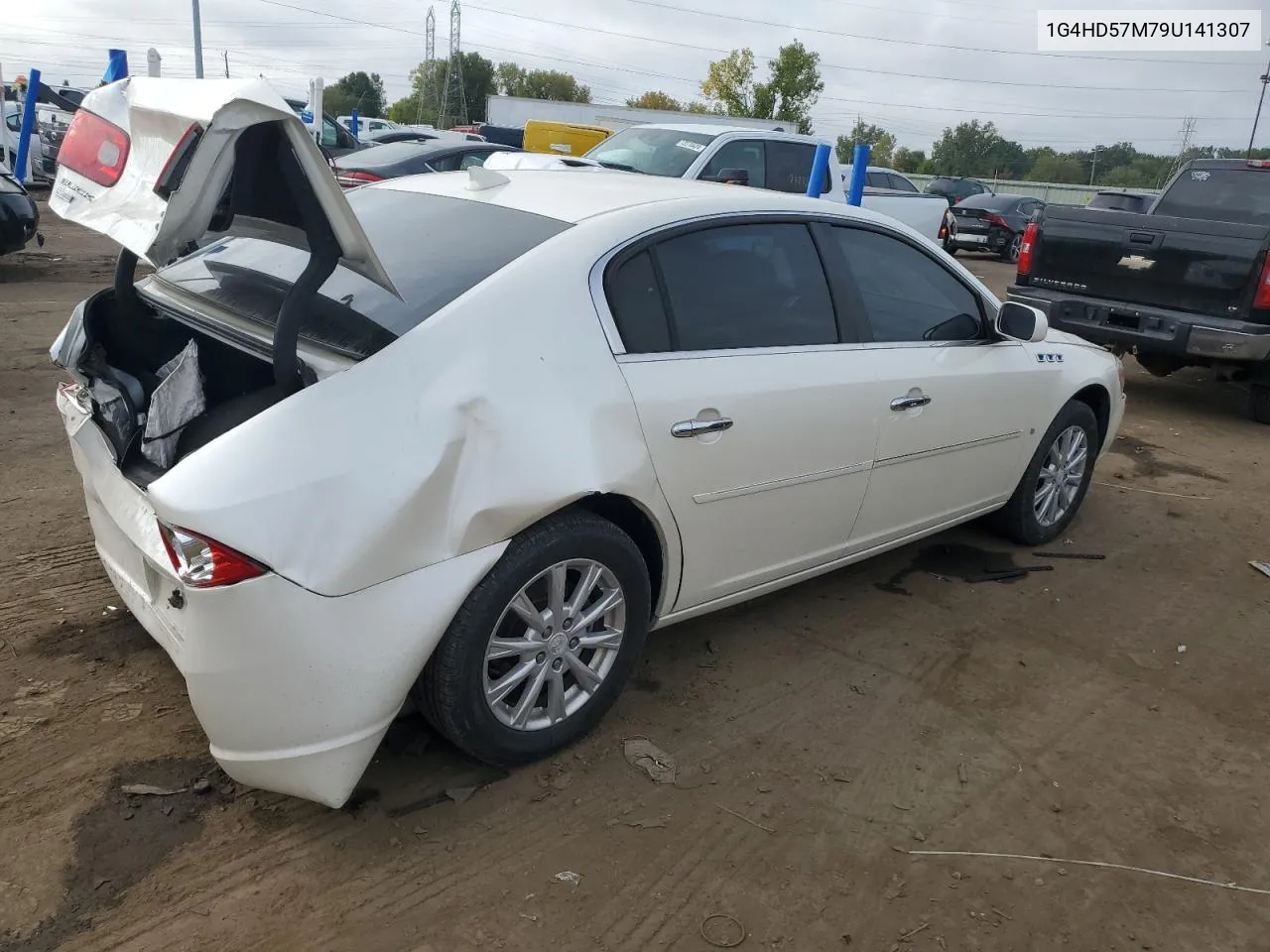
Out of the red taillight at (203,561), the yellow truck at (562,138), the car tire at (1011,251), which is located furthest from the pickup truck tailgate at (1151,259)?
the car tire at (1011,251)

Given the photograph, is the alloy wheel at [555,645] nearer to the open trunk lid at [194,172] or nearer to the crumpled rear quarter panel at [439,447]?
the crumpled rear quarter panel at [439,447]

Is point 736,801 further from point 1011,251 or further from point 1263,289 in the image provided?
point 1011,251

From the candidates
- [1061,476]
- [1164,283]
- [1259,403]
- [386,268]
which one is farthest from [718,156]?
[386,268]

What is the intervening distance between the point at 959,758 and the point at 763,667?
0.76m

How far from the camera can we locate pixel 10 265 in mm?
11086

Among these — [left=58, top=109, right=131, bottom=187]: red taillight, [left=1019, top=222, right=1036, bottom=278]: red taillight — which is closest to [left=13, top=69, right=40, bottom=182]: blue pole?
[left=1019, top=222, right=1036, bottom=278]: red taillight

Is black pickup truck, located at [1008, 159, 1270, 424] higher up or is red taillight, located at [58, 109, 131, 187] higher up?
red taillight, located at [58, 109, 131, 187]

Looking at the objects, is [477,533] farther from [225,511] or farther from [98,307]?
[98,307]

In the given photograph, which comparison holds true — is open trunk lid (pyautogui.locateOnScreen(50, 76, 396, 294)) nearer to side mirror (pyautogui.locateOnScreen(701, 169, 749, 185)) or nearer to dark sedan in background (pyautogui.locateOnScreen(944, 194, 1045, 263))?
side mirror (pyautogui.locateOnScreen(701, 169, 749, 185))

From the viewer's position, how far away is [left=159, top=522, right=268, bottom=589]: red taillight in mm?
2295

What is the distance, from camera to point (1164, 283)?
7672 mm

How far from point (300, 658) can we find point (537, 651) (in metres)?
0.72

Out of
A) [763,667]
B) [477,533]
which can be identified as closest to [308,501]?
[477,533]

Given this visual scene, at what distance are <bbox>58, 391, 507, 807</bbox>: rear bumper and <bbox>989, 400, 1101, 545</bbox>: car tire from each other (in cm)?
313
